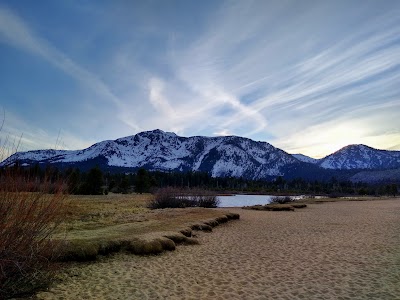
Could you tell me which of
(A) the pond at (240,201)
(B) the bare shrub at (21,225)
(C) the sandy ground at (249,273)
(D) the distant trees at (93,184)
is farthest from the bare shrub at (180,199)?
(B) the bare shrub at (21,225)

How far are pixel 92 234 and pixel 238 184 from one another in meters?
166

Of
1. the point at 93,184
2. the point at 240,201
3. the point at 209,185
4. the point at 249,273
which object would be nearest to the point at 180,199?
the point at 93,184

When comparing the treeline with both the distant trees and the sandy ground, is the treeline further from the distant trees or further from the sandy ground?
the sandy ground

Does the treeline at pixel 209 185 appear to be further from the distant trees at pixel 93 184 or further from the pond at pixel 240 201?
the distant trees at pixel 93 184

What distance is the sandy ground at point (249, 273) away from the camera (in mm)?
9859

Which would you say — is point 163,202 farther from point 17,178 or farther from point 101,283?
point 17,178

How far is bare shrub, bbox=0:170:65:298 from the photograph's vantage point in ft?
23.9

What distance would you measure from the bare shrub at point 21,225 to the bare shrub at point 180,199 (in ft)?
109

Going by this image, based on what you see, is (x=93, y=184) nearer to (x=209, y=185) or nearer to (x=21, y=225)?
(x=21, y=225)

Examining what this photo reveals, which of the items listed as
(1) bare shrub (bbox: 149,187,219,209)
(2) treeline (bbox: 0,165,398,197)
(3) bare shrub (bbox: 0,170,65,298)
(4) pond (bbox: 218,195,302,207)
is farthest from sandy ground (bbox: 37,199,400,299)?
(2) treeline (bbox: 0,165,398,197)

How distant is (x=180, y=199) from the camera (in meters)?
43.9

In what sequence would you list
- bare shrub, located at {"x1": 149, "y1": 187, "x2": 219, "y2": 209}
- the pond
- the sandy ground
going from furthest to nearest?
the pond → bare shrub, located at {"x1": 149, "y1": 187, "x2": 219, "y2": 209} → the sandy ground

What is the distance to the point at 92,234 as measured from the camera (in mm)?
16938

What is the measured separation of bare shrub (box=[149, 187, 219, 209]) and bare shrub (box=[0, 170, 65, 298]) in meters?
33.1
